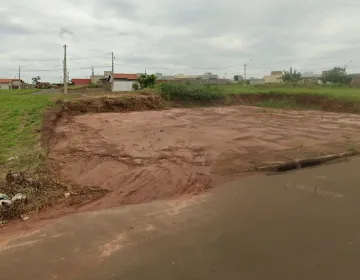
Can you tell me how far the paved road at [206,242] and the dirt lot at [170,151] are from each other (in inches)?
35.9

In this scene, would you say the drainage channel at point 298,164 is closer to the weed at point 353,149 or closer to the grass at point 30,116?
the weed at point 353,149

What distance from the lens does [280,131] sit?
45.2 ft

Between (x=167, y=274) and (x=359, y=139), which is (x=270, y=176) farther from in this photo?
(x=359, y=139)

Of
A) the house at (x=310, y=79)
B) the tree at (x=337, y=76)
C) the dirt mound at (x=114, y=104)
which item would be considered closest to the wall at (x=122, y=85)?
the dirt mound at (x=114, y=104)

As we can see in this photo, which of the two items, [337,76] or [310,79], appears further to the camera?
[310,79]

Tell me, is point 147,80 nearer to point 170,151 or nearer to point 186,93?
point 186,93

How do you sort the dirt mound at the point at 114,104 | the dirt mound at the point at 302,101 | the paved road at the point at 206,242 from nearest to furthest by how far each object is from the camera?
the paved road at the point at 206,242 < the dirt mound at the point at 114,104 < the dirt mound at the point at 302,101

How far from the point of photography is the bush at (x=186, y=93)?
86.2 feet

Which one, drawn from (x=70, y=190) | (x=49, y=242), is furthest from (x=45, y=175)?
(x=49, y=242)

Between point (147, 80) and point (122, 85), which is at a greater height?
point (122, 85)

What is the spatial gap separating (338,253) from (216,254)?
1.65 metres

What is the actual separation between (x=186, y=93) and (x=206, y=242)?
2240 cm

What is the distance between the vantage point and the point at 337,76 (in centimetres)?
4950

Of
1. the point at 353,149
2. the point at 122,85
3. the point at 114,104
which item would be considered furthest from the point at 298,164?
the point at 122,85
